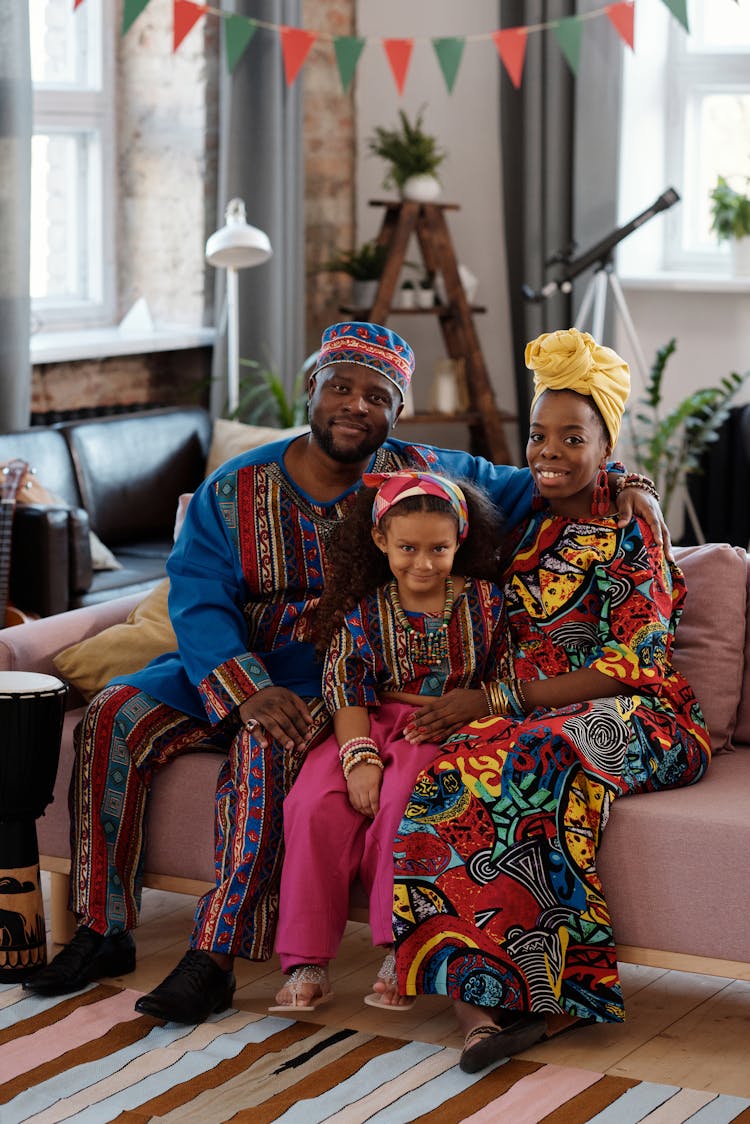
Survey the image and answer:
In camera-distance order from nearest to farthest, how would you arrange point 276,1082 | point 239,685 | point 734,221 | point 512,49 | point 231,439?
point 276,1082, point 239,685, point 231,439, point 512,49, point 734,221

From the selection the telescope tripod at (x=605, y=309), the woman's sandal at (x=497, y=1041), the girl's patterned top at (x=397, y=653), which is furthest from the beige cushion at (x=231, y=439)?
the woman's sandal at (x=497, y=1041)

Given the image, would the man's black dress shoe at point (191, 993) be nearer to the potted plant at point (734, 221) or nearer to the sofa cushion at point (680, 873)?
the sofa cushion at point (680, 873)

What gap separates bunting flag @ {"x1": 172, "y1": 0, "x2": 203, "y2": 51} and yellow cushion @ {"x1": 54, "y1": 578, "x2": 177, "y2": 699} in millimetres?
2657

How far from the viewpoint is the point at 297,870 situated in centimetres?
244

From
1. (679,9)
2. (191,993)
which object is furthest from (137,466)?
(191,993)

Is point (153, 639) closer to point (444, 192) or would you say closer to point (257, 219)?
point (257, 219)

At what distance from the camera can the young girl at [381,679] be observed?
8.04 feet

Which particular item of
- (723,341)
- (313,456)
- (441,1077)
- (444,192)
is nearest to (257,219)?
(444,192)

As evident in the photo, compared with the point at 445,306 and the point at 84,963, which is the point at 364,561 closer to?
the point at 84,963

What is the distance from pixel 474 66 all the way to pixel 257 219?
119 cm

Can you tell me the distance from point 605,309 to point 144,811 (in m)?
3.73

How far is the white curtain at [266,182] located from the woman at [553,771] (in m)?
3.15

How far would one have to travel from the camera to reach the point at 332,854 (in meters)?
2.47

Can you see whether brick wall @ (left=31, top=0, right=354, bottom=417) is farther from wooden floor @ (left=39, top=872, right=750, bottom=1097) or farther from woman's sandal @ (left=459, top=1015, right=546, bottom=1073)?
woman's sandal @ (left=459, top=1015, right=546, bottom=1073)
